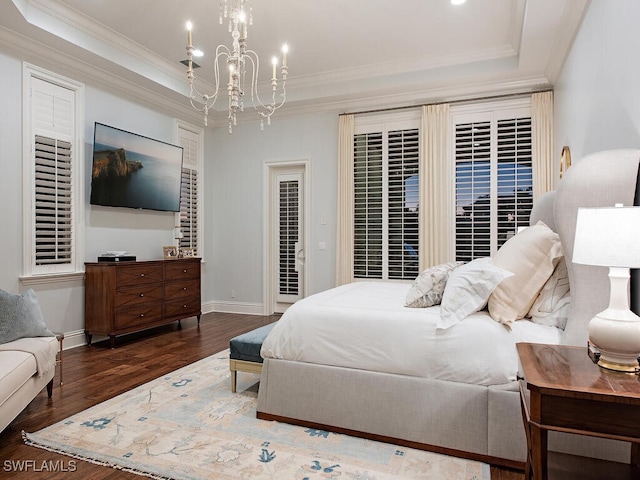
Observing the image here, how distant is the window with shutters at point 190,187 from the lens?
19.5ft

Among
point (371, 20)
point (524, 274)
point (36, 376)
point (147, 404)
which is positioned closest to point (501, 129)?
point (371, 20)

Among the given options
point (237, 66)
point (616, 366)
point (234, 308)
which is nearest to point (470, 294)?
point (616, 366)

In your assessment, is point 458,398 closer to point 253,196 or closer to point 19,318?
point 19,318

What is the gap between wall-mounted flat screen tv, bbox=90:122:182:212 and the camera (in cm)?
462

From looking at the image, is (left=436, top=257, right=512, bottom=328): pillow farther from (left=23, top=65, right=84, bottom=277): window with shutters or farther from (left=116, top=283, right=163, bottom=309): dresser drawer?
(left=23, top=65, right=84, bottom=277): window with shutters

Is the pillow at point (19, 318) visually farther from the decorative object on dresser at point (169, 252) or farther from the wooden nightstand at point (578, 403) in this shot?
the wooden nightstand at point (578, 403)

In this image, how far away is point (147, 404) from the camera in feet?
9.29

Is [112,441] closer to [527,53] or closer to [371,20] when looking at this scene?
[371,20]

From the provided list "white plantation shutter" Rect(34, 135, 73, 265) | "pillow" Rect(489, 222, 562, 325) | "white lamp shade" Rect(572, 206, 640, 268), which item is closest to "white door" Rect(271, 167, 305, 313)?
"white plantation shutter" Rect(34, 135, 73, 265)

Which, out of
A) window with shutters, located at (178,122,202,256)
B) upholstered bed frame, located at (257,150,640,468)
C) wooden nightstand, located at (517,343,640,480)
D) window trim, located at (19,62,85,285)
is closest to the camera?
wooden nightstand, located at (517,343,640,480)

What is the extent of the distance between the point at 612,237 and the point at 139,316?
451 centimetres

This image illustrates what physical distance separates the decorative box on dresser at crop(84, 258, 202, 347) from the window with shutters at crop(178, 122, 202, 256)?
818 mm
